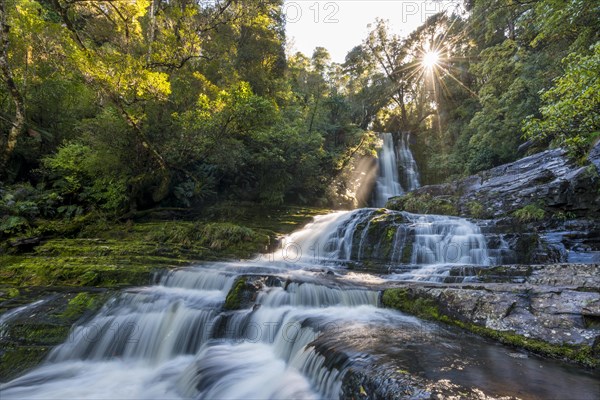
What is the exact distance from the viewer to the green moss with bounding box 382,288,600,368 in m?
2.86

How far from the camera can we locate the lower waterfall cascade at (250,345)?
288 cm

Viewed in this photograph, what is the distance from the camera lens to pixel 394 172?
68.9 feet

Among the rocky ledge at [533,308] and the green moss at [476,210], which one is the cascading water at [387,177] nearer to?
the green moss at [476,210]

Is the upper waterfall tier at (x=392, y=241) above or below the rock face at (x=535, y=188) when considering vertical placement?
below

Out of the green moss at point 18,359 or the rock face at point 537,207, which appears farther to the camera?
the rock face at point 537,207

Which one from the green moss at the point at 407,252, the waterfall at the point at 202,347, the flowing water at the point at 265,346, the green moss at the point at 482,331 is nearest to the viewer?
the flowing water at the point at 265,346

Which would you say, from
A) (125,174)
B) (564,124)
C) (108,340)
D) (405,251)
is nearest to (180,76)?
(125,174)

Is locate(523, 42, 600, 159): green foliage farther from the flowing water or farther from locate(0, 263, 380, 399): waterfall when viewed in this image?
locate(0, 263, 380, 399): waterfall

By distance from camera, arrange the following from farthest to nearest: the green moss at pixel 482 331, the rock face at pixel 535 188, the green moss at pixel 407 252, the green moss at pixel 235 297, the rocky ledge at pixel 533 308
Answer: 1. the green moss at pixel 407 252
2. the rock face at pixel 535 188
3. the green moss at pixel 235 297
4. the rocky ledge at pixel 533 308
5. the green moss at pixel 482 331

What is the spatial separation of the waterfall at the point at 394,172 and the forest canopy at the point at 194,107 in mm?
2116

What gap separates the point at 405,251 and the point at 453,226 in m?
1.67

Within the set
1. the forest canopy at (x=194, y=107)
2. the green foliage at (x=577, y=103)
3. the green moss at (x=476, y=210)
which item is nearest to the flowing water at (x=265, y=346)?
the green moss at (x=476, y=210)

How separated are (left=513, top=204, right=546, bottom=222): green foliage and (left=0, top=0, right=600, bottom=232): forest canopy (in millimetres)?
1904

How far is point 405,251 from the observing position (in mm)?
7895
